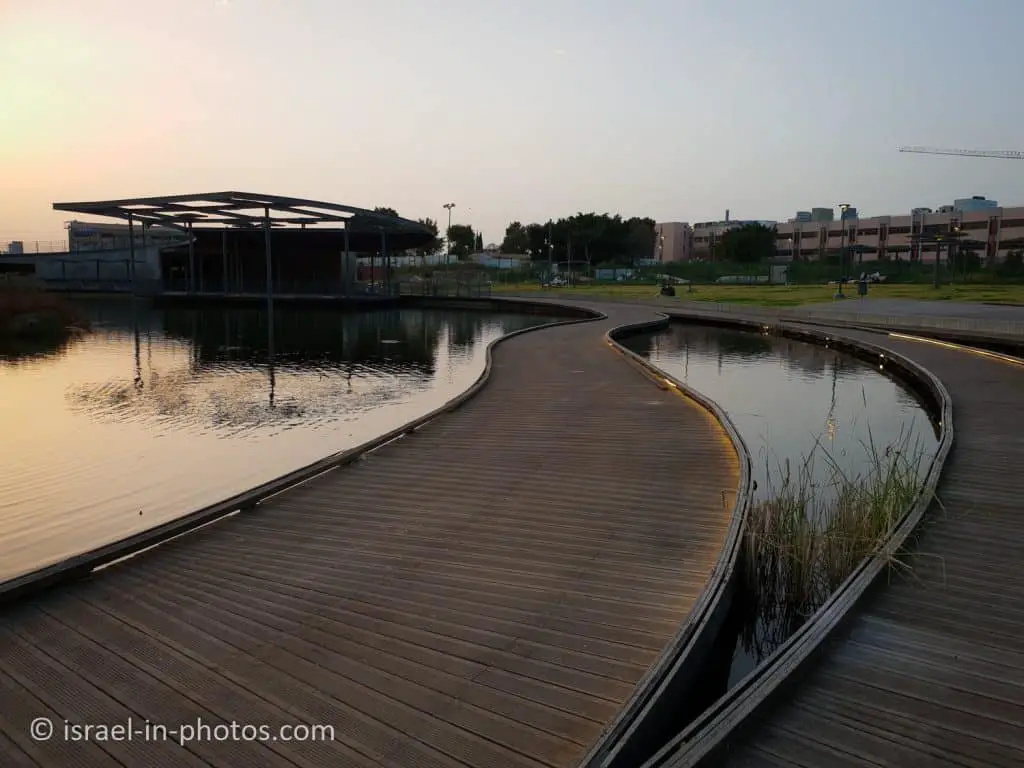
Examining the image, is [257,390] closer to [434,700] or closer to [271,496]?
[271,496]

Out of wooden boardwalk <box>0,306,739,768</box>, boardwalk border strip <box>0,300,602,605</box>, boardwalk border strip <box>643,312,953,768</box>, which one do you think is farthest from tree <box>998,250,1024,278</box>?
boardwalk border strip <box>0,300,602,605</box>

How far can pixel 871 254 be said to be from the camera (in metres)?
83.7

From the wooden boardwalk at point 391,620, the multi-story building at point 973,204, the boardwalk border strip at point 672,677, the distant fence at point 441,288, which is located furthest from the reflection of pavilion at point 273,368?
the multi-story building at point 973,204

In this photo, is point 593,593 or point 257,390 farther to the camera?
point 257,390

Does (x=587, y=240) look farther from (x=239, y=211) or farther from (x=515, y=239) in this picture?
→ (x=239, y=211)

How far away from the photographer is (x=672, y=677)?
3.44 metres

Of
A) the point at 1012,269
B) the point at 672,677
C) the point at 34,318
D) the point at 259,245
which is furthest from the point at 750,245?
the point at 672,677

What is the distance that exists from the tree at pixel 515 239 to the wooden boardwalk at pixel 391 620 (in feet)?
279

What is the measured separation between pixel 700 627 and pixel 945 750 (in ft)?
3.94

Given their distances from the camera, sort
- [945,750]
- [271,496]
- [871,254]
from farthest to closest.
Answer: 1. [871,254]
2. [271,496]
3. [945,750]

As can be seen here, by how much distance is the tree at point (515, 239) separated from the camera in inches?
3794

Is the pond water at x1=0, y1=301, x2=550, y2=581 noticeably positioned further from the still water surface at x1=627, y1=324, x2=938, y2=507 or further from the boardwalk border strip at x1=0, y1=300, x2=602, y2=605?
the still water surface at x1=627, y1=324, x2=938, y2=507

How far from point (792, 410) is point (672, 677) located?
9.28 m

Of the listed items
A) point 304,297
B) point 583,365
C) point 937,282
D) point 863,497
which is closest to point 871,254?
point 937,282
